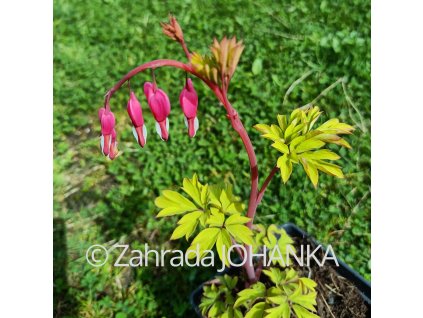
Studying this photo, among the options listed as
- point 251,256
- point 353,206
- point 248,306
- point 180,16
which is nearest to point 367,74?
point 353,206

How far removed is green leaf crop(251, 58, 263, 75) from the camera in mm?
1846

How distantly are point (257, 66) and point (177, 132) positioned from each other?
15.8 inches

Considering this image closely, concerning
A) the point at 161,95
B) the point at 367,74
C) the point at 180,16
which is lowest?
the point at 161,95

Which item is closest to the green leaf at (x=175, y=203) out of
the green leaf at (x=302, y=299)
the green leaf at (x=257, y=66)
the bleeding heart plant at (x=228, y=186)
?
the bleeding heart plant at (x=228, y=186)

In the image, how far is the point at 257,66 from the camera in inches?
73.2

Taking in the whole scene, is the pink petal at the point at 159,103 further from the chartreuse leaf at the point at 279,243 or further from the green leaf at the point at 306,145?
the chartreuse leaf at the point at 279,243

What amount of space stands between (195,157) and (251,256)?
615 mm

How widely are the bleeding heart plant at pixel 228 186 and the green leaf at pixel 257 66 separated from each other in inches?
26.9

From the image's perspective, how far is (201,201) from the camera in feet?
3.92

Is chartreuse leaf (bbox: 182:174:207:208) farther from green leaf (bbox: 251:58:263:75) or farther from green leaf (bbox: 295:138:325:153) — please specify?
green leaf (bbox: 251:58:263:75)

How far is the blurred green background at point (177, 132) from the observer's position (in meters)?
1.66

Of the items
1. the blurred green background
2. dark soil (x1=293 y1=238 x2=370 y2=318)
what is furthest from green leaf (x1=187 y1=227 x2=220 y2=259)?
the blurred green background

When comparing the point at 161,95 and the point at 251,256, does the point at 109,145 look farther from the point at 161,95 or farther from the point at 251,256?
the point at 251,256

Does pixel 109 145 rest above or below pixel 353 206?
above
